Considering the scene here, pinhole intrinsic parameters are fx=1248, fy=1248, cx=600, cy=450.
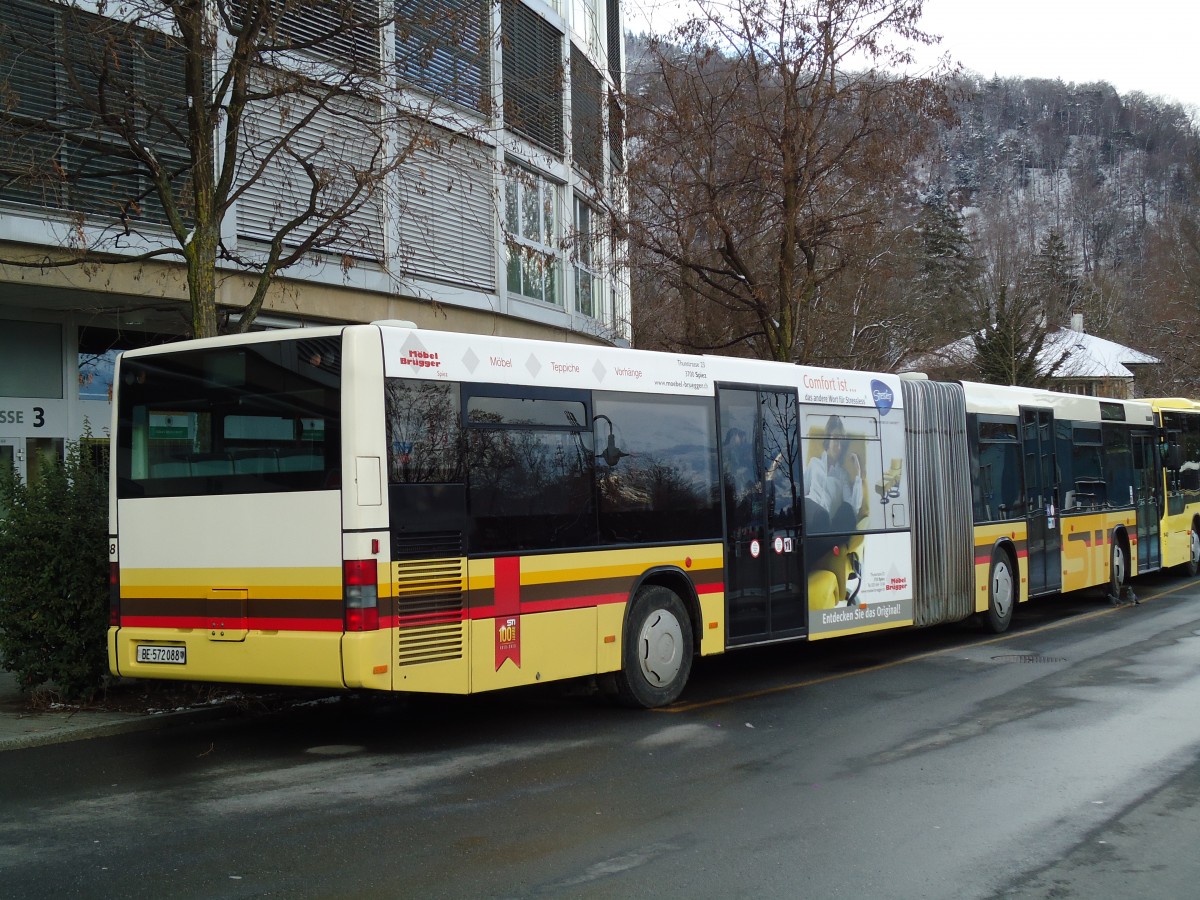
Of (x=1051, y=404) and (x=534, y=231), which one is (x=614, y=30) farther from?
(x=1051, y=404)

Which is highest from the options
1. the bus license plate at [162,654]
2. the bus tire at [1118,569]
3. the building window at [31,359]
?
the building window at [31,359]

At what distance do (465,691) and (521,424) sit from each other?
1.94m

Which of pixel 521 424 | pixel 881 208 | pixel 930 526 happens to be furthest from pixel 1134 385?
pixel 521 424

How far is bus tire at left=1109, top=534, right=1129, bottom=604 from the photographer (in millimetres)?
18453

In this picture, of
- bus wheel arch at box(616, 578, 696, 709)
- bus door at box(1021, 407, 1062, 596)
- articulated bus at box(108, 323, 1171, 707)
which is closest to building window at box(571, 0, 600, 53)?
bus door at box(1021, 407, 1062, 596)

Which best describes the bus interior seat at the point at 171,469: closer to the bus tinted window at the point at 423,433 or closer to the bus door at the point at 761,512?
the bus tinted window at the point at 423,433

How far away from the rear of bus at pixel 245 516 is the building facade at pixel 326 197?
2346 mm

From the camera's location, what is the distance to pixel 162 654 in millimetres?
8602

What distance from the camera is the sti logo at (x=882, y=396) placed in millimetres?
13141

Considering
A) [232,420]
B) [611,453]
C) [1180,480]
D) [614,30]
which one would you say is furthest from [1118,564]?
[614,30]

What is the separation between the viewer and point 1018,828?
20.9 feet

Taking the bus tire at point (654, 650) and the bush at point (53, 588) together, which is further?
the bus tire at point (654, 650)

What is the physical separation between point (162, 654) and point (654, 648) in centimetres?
375

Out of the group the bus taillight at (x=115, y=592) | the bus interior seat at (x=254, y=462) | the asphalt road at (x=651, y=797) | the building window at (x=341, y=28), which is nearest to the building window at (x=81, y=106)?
the building window at (x=341, y=28)
